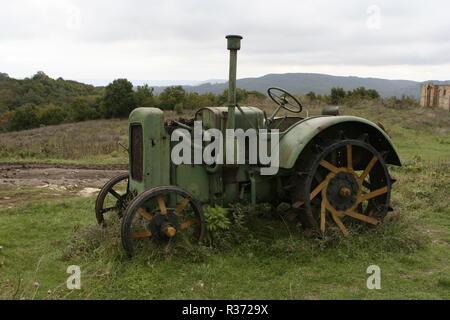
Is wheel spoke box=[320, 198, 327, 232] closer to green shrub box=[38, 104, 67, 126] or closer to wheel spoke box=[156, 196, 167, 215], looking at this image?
wheel spoke box=[156, 196, 167, 215]

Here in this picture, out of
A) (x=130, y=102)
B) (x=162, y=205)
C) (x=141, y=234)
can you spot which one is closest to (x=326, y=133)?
(x=162, y=205)

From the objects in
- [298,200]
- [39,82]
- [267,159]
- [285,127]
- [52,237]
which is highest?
[39,82]

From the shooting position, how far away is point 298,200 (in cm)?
446

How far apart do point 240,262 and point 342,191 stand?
1.46 metres

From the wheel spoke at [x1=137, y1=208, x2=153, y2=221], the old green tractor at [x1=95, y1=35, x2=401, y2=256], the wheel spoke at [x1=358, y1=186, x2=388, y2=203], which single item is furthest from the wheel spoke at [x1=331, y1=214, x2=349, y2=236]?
the wheel spoke at [x1=137, y1=208, x2=153, y2=221]

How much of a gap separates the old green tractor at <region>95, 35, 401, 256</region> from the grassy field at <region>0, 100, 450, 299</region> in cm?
27

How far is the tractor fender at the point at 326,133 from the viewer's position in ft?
14.1

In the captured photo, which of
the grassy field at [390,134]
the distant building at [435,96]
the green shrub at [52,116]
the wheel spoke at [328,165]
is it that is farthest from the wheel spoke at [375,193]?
the green shrub at [52,116]

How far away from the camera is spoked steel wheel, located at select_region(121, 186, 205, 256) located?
3857 millimetres

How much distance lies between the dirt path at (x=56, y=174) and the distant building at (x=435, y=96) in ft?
75.6
